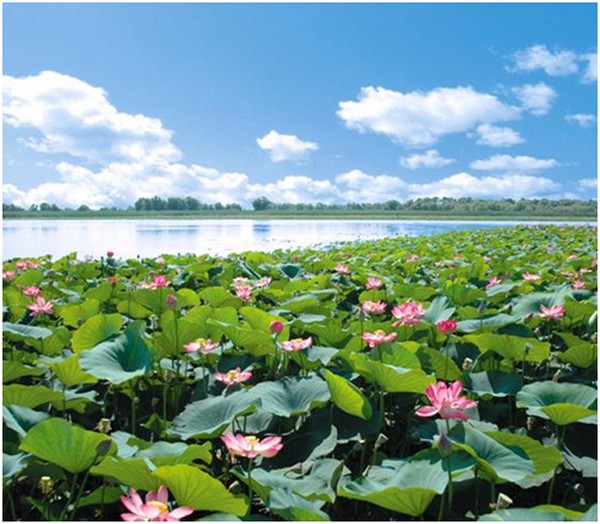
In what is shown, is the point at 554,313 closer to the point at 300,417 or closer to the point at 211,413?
the point at 300,417

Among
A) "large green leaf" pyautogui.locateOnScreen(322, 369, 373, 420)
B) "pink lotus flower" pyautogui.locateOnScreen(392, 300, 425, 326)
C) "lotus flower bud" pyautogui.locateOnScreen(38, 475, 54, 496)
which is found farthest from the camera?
"pink lotus flower" pyautogui.locateOnScreen(392, 300, 425, 326)

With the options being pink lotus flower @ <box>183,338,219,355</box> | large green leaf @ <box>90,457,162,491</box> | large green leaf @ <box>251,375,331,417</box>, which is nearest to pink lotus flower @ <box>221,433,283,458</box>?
large green leaf @ <box>90,457,162,491</box>

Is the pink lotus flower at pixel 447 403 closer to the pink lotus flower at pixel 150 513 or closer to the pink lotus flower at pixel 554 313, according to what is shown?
the pink lotus flower at pixel 150 513

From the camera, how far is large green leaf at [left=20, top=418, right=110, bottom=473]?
949mm

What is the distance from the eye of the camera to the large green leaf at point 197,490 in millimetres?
842

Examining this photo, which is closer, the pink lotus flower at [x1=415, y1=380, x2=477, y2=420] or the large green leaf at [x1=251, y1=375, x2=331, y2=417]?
the pink lotus flower at [x1=415, y1=380, x2=477, y2=420]

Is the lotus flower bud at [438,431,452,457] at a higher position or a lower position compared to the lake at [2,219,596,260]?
higher

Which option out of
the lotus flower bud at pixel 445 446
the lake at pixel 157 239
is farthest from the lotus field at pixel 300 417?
the lake at pixel 157 239

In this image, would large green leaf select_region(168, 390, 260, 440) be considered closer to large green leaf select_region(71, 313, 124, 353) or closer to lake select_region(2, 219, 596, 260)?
large green leaf select_region(71, 313, 124, 353)

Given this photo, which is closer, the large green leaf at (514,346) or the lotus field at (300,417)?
the lotus field at (300,417)

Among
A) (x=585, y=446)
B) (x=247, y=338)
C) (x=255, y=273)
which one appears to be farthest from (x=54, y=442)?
(x=255, y=273)

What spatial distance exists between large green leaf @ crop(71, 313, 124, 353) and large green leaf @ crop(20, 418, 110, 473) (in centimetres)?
68

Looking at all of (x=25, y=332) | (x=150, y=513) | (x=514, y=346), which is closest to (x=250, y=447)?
(x=150, y=513)

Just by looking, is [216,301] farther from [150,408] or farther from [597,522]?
[597,522]
